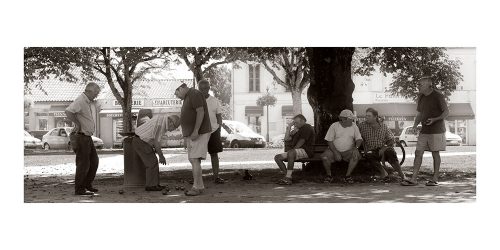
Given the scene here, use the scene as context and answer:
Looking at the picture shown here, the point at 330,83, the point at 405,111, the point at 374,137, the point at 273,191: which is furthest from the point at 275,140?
the point at 273,191

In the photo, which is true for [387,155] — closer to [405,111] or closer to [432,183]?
[432,183]

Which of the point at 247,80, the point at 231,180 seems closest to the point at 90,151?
the point at 231,180

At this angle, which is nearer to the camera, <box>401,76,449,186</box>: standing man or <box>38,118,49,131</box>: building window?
<box>401,76,449,186</box>: standing man

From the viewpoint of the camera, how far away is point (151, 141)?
351 inches

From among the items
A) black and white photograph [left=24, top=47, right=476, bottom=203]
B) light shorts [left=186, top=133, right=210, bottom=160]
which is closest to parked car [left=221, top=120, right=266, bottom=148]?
black and white photograph [left=24, top=47, right=476, bottom=203]

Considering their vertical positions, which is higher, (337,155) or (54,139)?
(54,139)

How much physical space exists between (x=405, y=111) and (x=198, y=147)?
30.5 feet

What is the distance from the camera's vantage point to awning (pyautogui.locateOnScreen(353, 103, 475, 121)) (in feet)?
46.8

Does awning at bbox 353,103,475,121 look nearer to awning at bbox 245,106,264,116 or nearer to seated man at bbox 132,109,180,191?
seated man at bbox 132,109,180,191

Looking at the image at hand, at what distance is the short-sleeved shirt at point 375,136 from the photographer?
10.0 metres

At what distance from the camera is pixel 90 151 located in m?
8.67

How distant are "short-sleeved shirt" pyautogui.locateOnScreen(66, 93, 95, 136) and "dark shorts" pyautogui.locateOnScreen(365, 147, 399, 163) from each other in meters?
4.18

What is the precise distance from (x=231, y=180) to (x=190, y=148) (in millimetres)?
2306
